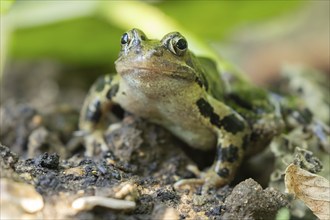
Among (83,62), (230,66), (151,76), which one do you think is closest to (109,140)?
(151,76)

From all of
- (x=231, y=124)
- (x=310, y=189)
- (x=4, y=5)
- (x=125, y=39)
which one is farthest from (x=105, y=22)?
(x=310, y=189)

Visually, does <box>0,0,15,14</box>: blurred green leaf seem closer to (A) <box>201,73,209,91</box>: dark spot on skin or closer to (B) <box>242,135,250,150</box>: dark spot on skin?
(A) <box>201,73,209,91</box>: dark spot on skin

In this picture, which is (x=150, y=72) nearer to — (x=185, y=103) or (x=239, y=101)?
(x=185, y=103)

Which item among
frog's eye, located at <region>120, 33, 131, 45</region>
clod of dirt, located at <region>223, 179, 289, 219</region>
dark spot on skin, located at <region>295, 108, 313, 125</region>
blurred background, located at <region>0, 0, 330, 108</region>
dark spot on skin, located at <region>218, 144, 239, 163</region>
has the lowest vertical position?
clod of dirt, located at <region>223, 179, 289, 219</region>

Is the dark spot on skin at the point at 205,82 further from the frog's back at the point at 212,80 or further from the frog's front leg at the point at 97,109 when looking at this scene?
the frog's front leg at the point at 97,109

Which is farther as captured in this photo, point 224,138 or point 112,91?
point 112,91

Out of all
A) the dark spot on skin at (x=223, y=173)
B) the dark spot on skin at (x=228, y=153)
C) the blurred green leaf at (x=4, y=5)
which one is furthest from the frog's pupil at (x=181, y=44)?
the blurred green leaf at (x=4, y=5)

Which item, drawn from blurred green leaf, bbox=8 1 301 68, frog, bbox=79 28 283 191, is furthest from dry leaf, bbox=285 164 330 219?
blurred green leaf, bbox=8 1 301 68

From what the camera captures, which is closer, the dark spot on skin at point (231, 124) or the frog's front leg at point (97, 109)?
the dark spot on skin at point (231, 124)
